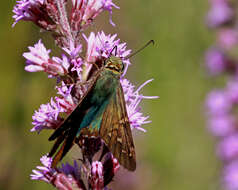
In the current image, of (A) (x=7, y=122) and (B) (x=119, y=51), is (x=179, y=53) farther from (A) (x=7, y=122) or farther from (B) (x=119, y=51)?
(B) (x=119, y=51)

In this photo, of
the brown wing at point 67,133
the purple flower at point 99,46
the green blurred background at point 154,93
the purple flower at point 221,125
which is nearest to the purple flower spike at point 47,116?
the brown wing at point 67,133

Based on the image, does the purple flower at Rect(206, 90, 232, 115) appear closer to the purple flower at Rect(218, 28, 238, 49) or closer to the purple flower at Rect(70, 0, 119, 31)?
the purple flower at Rect(218, 28, 238, 49)

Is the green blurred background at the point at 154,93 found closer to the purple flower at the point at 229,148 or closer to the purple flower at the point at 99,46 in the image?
the purple flower at the point at 229,148

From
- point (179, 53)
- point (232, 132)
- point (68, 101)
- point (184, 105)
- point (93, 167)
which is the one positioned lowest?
point (93, 167)

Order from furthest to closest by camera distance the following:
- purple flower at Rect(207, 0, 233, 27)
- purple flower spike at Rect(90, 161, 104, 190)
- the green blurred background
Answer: purple flower at Rect(207, 0, 233, 27) < the green blurred background < purple flower spike at Rect(90, 161, 104, 190)

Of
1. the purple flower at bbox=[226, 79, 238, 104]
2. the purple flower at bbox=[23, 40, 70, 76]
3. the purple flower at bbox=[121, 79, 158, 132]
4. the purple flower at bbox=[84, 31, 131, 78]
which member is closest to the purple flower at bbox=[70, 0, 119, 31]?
the purple flower at bbox=[84, 31, 131, 78]

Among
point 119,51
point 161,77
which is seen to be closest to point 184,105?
point 161,77
